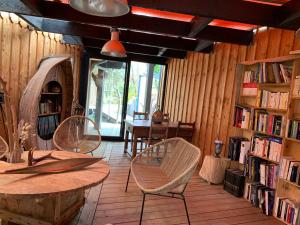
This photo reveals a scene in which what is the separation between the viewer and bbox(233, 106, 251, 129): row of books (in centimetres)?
365

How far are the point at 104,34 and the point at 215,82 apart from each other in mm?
2142

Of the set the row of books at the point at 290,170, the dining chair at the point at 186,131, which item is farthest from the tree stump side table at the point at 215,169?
the row of books at the point at 290,170

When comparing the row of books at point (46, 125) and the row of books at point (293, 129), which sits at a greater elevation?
the row of books at point (293, 129)

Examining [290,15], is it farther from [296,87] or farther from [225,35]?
[225,35]

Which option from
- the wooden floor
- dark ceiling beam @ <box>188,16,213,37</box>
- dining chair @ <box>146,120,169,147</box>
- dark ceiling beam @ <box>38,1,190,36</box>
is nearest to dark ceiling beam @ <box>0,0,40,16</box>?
dark ceiling beam @ <box>38,1,190,36</box>

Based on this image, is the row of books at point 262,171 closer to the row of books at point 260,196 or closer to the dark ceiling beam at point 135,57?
the row of books at point 260,196

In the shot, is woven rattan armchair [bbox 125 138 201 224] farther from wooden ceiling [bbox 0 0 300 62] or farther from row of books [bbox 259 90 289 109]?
wooden ceiling [bbox 0 0 300 62]

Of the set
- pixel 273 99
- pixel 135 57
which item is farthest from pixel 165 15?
pixel 135 57

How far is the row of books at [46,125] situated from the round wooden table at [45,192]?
76.2 inches

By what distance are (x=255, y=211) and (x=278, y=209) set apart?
0.93 ft

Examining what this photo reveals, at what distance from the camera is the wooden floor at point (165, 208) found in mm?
A: 2672

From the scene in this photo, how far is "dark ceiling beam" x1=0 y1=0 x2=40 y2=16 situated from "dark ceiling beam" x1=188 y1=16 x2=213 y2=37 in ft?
6.64

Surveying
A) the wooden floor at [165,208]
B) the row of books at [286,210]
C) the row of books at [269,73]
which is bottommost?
the wooden floor at [165,208]

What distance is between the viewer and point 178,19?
3.63m
